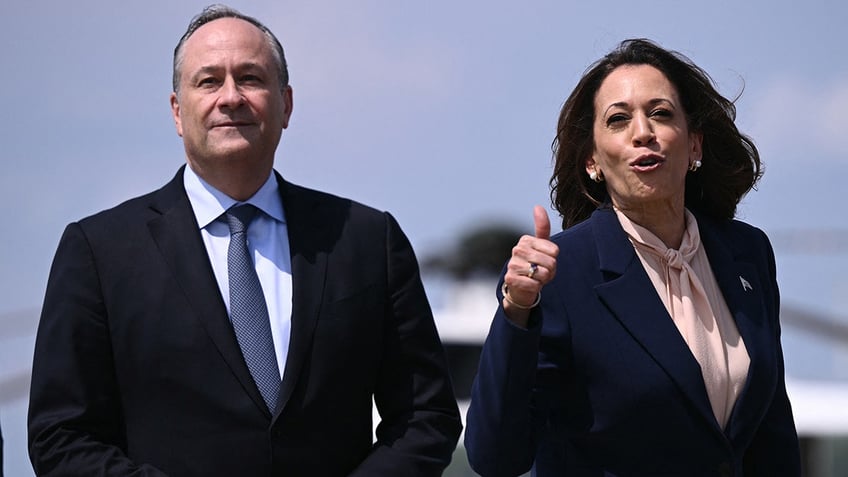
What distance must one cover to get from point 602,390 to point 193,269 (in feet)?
3.96

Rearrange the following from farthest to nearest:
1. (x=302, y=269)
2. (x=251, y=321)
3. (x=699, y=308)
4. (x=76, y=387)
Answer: (x=699, y=308) < (x=302, y=269) < (x=251, y=321) < (x=76, y=387)

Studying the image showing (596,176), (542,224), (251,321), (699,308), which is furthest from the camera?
(596,176)

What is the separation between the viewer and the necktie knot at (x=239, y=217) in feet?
15.2

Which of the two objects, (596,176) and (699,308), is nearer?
(699,308)

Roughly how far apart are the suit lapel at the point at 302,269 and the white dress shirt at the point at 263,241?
0.12 ft

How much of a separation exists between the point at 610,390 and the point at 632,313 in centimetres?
26

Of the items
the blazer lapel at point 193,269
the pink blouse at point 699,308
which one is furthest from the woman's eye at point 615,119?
the blazer lapel at point 193,269

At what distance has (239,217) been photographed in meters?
4.67

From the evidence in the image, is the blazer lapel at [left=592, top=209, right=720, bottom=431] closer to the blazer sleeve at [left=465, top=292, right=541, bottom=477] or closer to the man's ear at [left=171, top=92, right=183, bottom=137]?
the blazer sleeve at [left=465, top=292, right=541, bottom=477]

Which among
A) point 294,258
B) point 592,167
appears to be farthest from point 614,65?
point 294,258

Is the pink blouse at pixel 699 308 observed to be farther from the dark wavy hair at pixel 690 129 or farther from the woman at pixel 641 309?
the dark wavy hair at pixel 690 129

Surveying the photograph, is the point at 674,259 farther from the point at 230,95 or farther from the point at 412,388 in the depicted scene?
the point at 230,95

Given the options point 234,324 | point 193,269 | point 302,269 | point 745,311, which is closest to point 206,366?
point 234,324

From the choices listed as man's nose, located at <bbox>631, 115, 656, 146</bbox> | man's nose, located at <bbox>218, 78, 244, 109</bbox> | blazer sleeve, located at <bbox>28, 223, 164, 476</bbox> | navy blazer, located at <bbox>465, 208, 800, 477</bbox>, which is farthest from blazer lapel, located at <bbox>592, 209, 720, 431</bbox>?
blazer sleeve, located at <bbox>28, 223, 164, 476</bbox>
